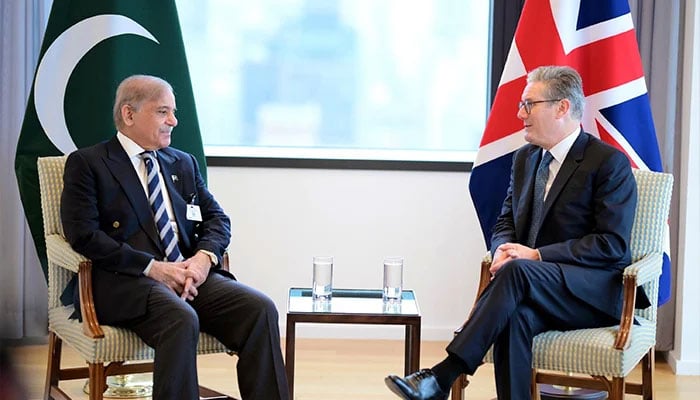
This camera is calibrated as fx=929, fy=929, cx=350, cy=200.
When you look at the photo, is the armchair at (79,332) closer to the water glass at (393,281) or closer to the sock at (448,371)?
the water glass at (393,281)

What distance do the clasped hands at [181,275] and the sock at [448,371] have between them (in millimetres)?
820

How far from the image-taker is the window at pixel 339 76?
4.61 metres

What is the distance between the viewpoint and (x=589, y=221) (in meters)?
3.08

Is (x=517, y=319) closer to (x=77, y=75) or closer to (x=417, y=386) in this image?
(x=417, y=386)

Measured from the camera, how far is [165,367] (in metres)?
2.74

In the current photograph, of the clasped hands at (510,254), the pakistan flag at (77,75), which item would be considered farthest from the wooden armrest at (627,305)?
the pakistan flag at (77,75)

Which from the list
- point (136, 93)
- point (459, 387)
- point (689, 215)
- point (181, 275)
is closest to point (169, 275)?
point (181, 275)

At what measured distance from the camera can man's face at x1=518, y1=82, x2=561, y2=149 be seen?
10.4 ft

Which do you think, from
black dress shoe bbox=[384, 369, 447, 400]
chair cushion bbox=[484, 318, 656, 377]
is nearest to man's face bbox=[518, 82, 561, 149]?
chair cushion bbox=[484, 318, 656, 377]

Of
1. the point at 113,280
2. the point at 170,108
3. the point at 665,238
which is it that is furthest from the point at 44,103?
the point at 665,238

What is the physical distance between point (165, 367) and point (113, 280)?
36 centimetres

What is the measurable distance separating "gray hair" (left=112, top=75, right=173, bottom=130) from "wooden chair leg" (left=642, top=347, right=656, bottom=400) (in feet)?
6.16

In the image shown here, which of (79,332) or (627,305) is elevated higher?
(627,305)

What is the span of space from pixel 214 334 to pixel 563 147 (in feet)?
4.35
